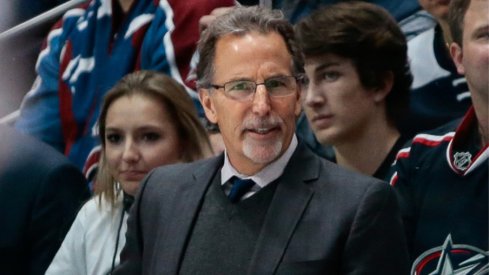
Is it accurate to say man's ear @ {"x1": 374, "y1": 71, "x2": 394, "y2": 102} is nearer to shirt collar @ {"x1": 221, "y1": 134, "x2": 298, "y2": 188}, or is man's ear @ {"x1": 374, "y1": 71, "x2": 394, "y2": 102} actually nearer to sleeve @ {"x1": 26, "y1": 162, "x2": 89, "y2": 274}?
shirt collar @ {"x1": 221, "y1": 134, "x2": 298, "y2": 188}

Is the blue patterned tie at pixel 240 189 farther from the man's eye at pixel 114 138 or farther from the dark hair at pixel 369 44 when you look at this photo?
the man's eye at pixel 114 138

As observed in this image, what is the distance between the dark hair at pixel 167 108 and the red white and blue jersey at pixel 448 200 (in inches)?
23.3

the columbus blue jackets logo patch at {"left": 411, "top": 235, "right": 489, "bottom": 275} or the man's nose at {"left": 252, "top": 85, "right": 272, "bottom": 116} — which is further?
the columbus blue jackets logo patch at {"left": 411, "top": 235, "right": 489, "bottom": 275}

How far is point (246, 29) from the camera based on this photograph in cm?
212

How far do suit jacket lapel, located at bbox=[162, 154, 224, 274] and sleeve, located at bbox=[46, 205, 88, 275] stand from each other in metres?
0.78

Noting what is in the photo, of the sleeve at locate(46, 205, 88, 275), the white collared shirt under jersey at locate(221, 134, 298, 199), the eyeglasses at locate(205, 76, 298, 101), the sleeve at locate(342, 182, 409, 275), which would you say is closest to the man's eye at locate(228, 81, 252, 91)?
the eyeglasses at locate(205, 76, 298, 101)

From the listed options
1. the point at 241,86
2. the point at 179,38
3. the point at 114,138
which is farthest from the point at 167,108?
the point at 241,86

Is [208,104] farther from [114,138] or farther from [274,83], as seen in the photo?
[114,138]

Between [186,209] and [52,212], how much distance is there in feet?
3.32

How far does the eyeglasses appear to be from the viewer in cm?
210

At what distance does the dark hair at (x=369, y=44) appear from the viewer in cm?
276

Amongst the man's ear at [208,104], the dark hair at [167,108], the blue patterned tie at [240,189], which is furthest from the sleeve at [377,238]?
the dark hair at [167,108]

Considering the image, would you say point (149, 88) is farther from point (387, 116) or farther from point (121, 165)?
point (387, 116)

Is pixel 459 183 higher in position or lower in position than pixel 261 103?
lower
